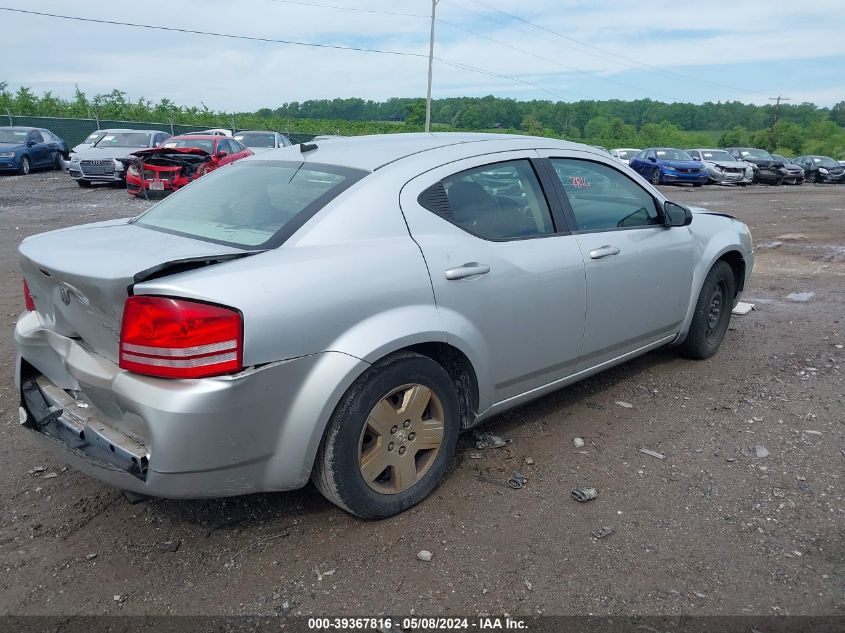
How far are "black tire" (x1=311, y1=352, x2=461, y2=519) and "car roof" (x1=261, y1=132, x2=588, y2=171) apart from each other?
98 cm

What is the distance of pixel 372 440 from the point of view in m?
2.84

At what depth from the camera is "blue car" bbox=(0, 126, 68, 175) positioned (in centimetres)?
2066

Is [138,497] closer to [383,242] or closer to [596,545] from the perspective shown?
[383,242]

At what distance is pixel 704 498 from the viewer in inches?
124

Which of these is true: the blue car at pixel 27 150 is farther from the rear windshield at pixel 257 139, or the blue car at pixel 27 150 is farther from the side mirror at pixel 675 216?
the side mirror at pixel 675 216

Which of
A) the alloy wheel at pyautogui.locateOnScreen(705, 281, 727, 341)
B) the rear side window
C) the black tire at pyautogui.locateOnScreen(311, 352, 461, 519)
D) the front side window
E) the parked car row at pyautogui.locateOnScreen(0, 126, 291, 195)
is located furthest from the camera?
the parked car row at pyautogui.locateOnScreen(0, 126, 291, 195)

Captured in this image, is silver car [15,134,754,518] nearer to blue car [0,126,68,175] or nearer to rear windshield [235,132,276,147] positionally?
rear windshield [235,132,276,147]

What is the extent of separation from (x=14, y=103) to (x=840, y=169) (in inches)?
1659

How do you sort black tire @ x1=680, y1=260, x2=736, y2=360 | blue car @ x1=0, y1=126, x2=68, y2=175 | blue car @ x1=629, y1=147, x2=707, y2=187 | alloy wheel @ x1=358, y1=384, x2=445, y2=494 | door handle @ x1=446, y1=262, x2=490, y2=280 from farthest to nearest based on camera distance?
1. blue car @ x1=629, y1=147, x2=707, y2=187
2. blue car @ x1=0, y1=126, x2=68, y2=175
3. black tire @ x1=680, y1=260, x2=736, y2=360
4. door handle @ x1=446, y1=262, x2=490, y2=280
5. alloy wheel @ x1=358, y1=384, x2=445, y2=494

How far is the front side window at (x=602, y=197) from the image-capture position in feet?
12.4

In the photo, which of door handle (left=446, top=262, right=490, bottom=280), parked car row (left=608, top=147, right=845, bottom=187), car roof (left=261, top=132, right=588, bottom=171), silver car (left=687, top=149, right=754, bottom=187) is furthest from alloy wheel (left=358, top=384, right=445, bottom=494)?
silver car (left=687, top=149, right=754, bottom=187)

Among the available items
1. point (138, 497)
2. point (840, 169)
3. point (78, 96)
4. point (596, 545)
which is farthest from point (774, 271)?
point (78, 96)

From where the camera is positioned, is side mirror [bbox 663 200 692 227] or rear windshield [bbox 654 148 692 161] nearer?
side mirror [bbox 663 200 692 227]

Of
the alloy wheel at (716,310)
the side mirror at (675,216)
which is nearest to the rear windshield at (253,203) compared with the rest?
the side mirror at (675,216)
